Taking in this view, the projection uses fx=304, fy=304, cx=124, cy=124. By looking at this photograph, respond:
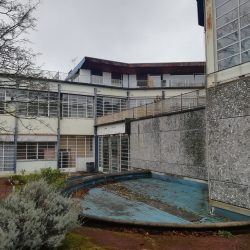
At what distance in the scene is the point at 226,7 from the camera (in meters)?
10.6

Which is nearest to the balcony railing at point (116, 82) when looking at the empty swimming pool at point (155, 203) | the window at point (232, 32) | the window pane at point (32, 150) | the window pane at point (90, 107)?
the window pane at point (90, 107)

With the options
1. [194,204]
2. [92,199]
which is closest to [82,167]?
[92,199]

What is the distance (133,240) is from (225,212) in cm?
458

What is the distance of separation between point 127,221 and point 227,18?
7659mm

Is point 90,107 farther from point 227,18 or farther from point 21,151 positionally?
point 227,18

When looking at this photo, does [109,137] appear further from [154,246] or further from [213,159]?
[154,246]

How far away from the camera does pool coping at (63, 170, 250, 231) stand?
24.9ft

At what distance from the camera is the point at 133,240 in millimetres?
6469

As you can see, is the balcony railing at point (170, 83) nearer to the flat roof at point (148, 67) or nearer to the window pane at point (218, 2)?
the flat roof at point (148, 67)

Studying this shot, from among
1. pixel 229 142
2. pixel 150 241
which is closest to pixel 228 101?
pixel 229 142

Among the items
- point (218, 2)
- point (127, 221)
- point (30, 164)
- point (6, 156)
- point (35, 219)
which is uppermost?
point (218, 2)

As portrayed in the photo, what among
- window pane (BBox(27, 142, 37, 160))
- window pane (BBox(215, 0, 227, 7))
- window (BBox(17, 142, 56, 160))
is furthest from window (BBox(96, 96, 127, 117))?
window pane (BBox(215, 0, 227, 7))

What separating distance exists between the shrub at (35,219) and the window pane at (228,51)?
293 inches

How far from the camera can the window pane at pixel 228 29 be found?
10242 mm
